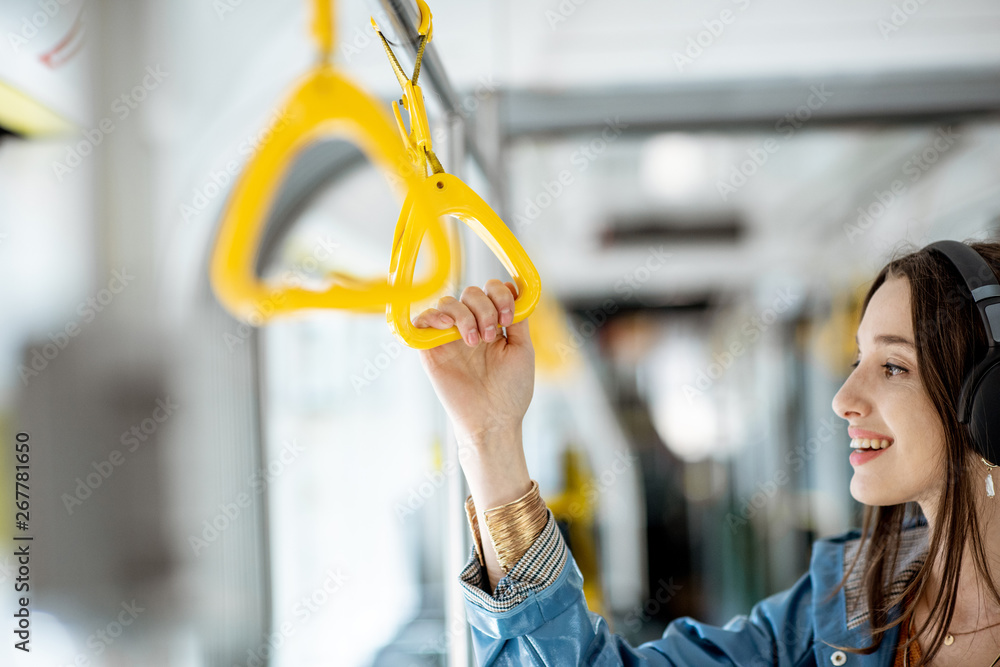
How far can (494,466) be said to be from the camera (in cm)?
97

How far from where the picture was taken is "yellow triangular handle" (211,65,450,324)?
604mm

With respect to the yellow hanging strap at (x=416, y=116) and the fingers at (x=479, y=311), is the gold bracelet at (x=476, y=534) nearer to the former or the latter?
the fingers at (x=479, y=311)

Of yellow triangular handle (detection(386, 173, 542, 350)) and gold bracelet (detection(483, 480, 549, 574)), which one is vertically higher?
yellow triangular handle (detection(386, 173, 542, 350))

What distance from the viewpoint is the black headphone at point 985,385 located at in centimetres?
95

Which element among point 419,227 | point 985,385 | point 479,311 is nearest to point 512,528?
point 479,311

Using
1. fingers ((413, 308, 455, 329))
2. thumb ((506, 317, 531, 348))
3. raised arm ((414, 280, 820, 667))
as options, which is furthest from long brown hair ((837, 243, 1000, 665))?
fingers ((413, 308, 455, 329))

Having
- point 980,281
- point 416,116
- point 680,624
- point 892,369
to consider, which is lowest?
point 680,624

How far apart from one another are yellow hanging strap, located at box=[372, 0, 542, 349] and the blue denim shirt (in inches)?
14.2

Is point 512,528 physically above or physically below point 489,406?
below

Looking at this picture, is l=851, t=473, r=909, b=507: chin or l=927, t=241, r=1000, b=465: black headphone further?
l=851, t=473, r=909, b=507: chin

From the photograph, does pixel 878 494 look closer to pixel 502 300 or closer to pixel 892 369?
pixel 892 369

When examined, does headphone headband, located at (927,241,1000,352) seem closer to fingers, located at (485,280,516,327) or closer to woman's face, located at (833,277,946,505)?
woman's face, located at (833,277,946,505)

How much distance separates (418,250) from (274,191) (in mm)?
156

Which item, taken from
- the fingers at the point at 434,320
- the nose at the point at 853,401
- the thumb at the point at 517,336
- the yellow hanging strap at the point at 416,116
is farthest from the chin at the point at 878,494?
the yellow hanging strap at the point at 416,116
